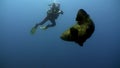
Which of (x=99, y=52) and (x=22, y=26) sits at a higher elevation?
(x=22, y=26)

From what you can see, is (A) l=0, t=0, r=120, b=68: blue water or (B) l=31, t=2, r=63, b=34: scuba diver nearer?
(B) l=31, t=2, r=63, b=34: scuba diver

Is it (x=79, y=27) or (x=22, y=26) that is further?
(x=22, y=26)

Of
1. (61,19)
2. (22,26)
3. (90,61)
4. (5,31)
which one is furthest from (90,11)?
(5,31)

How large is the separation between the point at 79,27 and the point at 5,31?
2.12 feet

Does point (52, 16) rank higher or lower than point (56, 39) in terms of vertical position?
higher

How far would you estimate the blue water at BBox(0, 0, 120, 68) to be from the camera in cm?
228

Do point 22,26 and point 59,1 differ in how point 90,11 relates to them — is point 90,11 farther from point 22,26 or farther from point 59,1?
point 22,26

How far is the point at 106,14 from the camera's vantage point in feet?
7.52

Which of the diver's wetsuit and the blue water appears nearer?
the diver's wetsuit

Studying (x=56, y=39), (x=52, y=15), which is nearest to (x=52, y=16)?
(x=52, y=15)

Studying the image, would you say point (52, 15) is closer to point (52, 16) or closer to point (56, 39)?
point (52, 16)

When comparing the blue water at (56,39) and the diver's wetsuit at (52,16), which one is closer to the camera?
the diver's wetsuit at (52,16)

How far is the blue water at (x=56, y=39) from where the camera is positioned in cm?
228

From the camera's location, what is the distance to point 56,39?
89.6 inches
